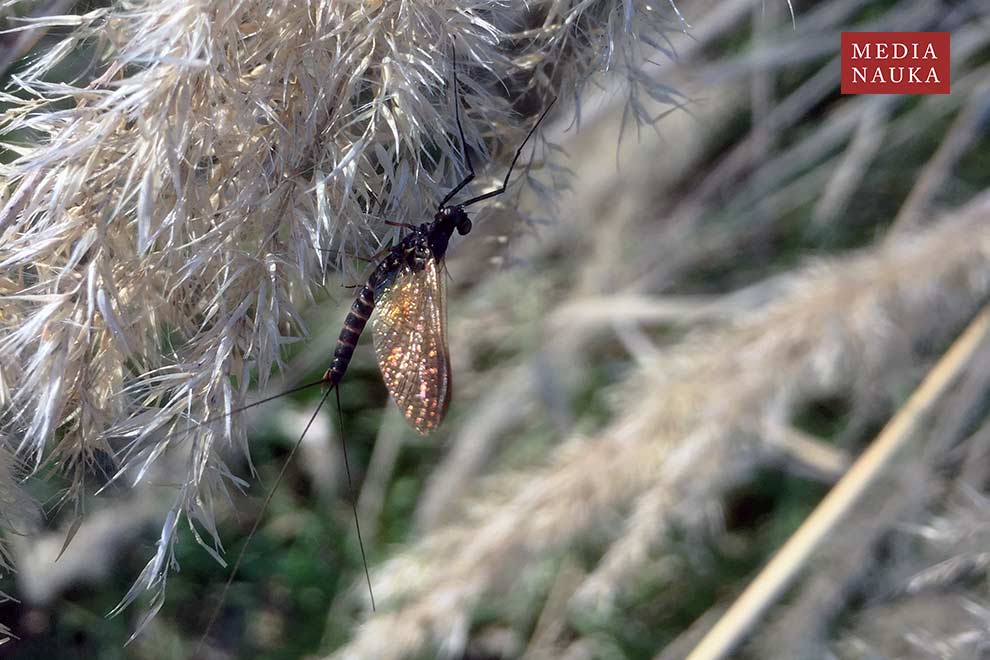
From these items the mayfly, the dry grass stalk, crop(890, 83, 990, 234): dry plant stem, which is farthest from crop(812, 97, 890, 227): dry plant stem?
the mayfly

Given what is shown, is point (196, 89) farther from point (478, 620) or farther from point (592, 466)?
point (478, 620)

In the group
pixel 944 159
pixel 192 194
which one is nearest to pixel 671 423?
pixel 192 194

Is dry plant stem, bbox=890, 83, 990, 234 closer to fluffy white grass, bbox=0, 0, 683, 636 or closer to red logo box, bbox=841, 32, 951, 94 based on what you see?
red logo box, bbox=841, 32, 951, 94

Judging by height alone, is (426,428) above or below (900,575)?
above

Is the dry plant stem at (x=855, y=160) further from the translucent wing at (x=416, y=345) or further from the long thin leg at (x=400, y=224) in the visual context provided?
the long thin leg at (x=400, y=224)

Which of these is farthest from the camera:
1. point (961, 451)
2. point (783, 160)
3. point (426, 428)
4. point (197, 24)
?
point (783, 160)

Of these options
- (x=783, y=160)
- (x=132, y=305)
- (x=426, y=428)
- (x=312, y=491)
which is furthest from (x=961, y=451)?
(x=132, y=305)
